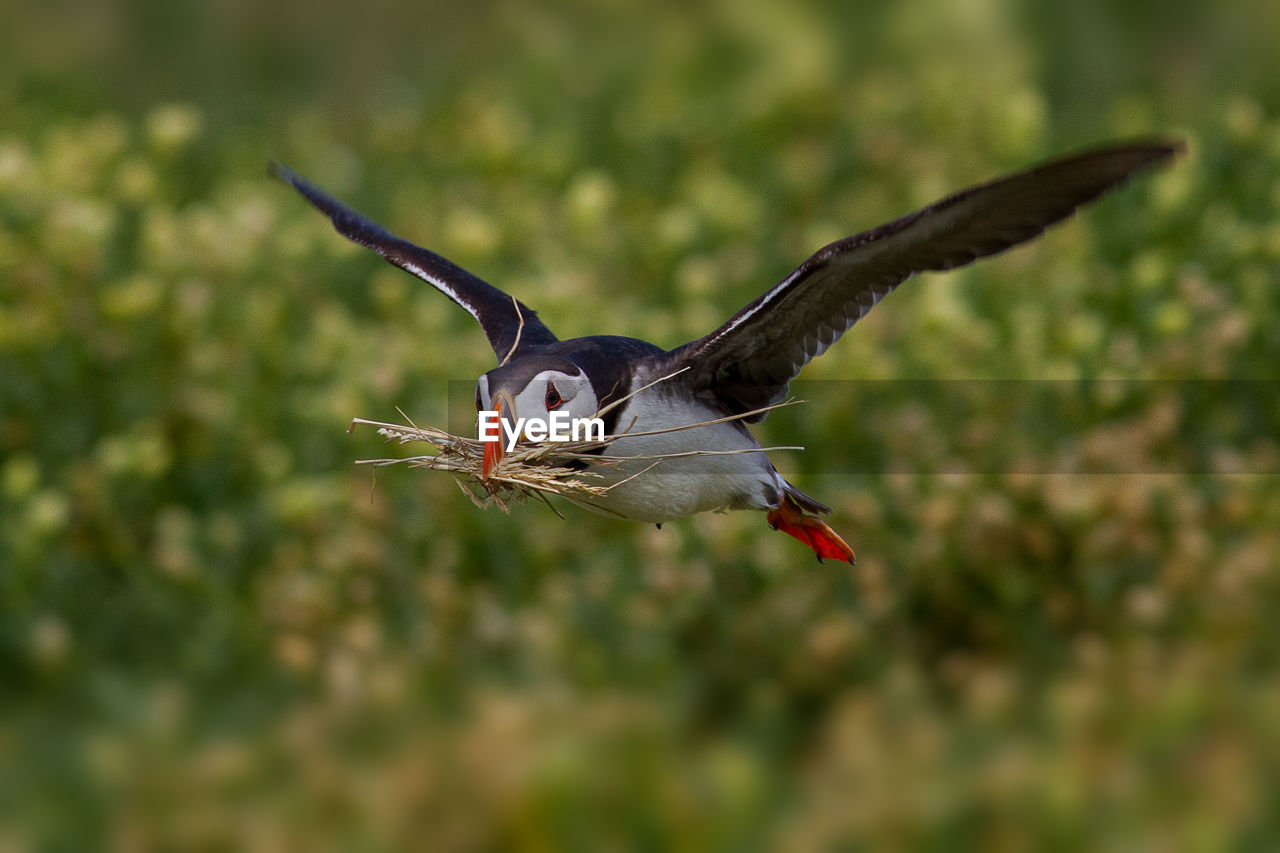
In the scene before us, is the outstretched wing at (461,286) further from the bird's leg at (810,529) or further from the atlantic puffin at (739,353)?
the bird's leg at (810,529)

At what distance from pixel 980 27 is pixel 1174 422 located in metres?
4.39

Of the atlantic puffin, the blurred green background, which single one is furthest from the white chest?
the blurred green background

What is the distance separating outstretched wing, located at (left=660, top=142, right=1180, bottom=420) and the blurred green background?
1.24 metres

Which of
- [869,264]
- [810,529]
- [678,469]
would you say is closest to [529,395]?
[678,469]

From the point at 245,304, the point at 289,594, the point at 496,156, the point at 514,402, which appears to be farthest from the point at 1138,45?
the point at 514,402

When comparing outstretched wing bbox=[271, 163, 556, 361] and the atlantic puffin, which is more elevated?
outstretched wing bbox=[271, 163, 556, 361]

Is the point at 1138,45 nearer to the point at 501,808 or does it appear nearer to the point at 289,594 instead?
the point at 289,594

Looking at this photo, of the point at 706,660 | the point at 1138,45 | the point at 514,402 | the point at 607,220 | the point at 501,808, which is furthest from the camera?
the point at 1138,45

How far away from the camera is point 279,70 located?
901 centimetres

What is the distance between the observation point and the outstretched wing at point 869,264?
2.31 metres

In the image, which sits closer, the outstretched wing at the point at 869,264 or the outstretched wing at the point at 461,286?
the outstretched wing at the point at 869,264

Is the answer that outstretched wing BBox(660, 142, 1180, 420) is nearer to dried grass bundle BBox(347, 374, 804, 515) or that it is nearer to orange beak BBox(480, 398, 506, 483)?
dried grass bundle BBox(347, 374, 804, 515)

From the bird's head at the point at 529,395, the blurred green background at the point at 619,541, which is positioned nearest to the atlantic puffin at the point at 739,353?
the bird's head at the point at 529,395

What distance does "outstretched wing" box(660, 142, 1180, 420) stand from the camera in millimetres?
2312
